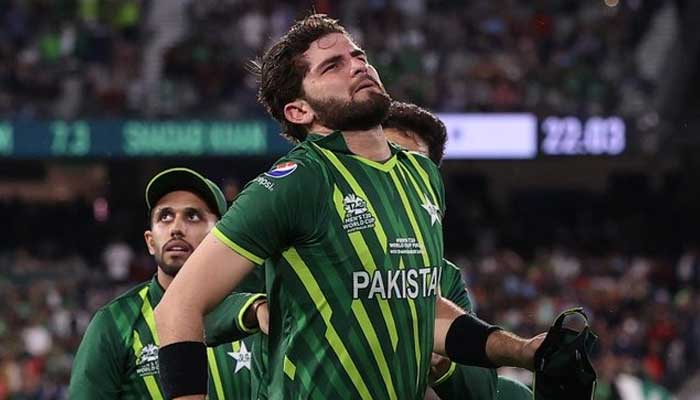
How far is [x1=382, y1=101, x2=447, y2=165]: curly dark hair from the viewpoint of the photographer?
5414 mm

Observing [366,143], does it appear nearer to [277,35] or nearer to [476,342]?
[476,342]

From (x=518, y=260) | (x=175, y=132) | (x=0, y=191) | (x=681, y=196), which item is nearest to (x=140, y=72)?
(x=175, y=132)

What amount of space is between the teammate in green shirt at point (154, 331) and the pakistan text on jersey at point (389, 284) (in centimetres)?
130

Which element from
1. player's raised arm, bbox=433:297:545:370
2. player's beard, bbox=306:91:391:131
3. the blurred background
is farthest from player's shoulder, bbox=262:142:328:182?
the blurred background

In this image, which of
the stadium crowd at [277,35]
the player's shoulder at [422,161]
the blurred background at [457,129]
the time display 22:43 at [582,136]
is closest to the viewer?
the player's shoulder at [422,161]

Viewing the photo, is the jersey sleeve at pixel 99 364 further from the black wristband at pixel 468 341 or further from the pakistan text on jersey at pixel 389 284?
the pakistan text on jersey at pixel 389 284

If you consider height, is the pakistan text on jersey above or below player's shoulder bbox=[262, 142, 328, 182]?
below

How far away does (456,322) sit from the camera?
425 cm

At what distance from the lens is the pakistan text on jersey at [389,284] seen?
3830 mm

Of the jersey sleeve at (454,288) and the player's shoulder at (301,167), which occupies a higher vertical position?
the player's shoulder at (301,167)

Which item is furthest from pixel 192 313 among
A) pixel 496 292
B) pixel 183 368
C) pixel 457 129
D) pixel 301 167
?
pixel 457 129

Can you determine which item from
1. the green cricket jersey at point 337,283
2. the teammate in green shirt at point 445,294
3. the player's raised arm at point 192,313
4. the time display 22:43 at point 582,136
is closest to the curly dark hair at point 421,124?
the teammate in green shirt at point 445,294

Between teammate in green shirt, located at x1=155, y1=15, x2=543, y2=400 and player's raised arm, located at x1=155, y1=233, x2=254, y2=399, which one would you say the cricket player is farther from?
player's raised arm, located at x1=155, y1=233, x2=254, y2=399

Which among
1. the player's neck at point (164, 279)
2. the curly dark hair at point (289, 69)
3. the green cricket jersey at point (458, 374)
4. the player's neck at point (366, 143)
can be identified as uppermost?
the curly dark hair at point (289, 69)
